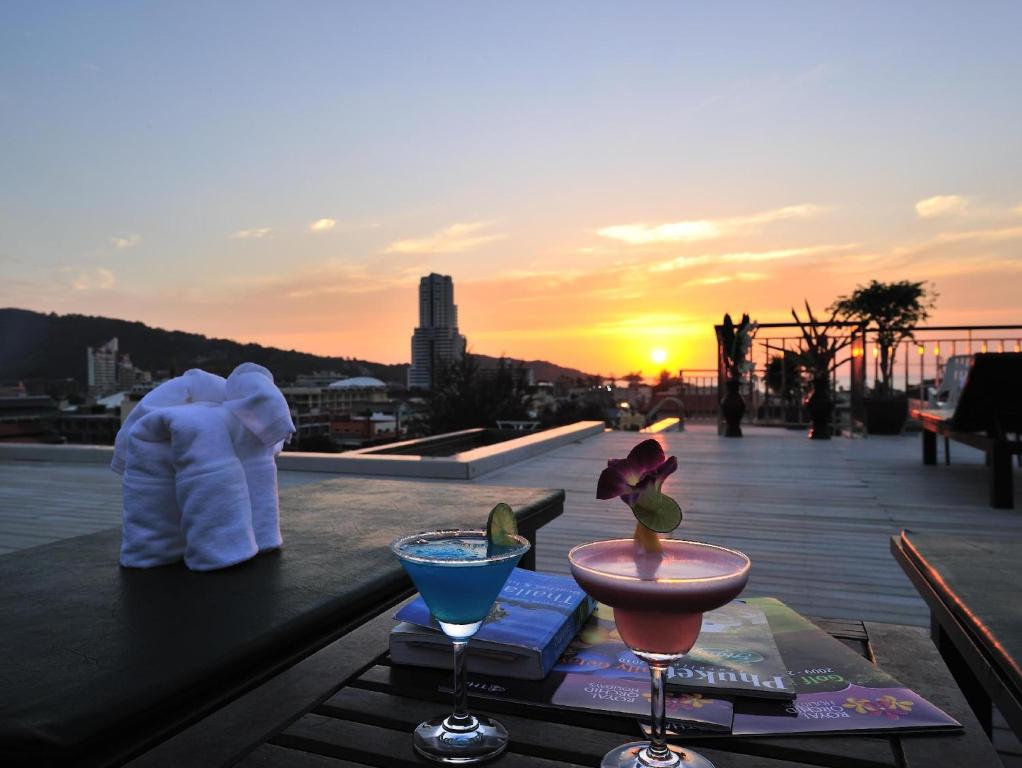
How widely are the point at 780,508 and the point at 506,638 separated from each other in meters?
3.46

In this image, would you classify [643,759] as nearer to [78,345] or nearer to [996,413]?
[996,413]

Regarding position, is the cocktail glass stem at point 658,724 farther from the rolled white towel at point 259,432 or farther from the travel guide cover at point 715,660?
the rolled white towel at point 259,432

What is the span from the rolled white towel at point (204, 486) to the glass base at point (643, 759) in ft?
2.42

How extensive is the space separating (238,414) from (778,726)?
0.94m

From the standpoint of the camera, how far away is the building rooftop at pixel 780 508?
251cm

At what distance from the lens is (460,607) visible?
618 millimetres

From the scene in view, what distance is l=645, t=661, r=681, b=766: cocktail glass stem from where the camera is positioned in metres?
0.57

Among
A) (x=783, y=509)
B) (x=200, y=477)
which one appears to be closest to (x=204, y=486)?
(x=200, y=477)

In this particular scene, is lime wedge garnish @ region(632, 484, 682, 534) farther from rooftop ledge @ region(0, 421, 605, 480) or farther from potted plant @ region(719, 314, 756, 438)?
potted plant @ region(719, 314, 756, 438)

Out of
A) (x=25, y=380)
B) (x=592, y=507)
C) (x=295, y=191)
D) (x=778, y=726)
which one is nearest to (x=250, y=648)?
(x=778, y=726)

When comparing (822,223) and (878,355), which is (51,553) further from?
(822,223)

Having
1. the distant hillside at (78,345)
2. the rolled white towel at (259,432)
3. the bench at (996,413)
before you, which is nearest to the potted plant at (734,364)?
the bench at (996,413)

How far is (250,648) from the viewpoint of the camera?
0.76m

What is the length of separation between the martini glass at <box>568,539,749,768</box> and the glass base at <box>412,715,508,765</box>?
0.10m
